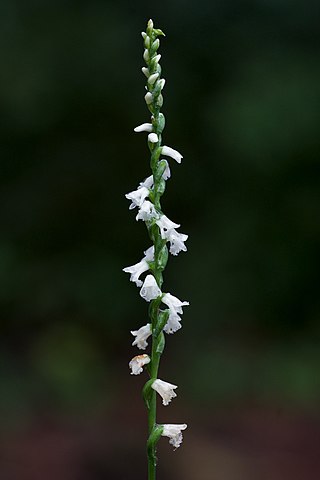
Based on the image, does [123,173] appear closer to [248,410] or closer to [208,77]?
[208,77]

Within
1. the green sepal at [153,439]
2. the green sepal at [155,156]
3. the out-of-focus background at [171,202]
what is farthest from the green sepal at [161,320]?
the out-of-focus background at [171,202]

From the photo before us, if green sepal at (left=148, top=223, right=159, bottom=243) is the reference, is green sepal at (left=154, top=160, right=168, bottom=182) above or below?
above

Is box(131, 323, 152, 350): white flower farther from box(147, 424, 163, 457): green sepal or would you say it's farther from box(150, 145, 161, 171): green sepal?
box(150, 145, 161, 171): green sepal

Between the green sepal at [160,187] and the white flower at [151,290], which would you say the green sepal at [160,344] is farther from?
the green sepal at [160,187]

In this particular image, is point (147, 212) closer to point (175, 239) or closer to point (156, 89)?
point (175, 239)

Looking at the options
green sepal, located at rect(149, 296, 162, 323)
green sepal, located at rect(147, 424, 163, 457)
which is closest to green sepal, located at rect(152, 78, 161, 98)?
green sepal, located at rect(149, 296, 162, 323)

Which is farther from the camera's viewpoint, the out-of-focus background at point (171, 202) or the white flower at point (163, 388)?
the out-of-focus background at point (171, 202)

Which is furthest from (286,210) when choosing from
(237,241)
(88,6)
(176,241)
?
(176,241)

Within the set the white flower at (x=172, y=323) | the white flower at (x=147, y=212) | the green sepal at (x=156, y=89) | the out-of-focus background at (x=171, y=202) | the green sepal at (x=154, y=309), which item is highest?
the out-of-focus background at (x=171, y=202)
